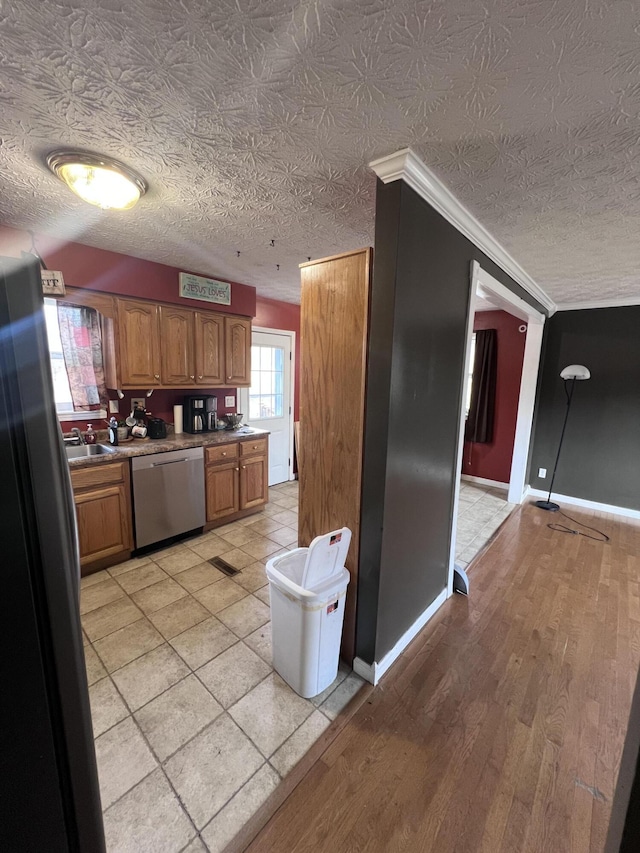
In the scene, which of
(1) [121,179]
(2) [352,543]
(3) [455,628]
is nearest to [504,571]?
(3) [455,628]

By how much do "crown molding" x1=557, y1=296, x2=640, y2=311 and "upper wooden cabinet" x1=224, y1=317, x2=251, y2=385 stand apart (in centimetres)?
371

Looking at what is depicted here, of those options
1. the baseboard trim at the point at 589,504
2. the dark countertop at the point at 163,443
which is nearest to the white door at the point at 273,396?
the dark countertop at the point at 163,443

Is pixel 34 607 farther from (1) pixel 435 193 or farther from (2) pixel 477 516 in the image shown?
(2) pixel 477 516

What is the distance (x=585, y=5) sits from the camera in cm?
80

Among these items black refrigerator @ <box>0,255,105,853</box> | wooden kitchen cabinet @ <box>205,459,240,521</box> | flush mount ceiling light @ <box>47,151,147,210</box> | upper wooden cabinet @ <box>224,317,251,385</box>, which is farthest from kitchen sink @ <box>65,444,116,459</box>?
black refrigerator @ <box>0,255,105,853</box>

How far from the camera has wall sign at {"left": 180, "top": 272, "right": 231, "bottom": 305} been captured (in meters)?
3.19

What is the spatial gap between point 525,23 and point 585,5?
12 cm

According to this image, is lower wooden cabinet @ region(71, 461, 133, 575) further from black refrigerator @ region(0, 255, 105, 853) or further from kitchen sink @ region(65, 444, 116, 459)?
black refrigerator @ region(0, 255, 105, 853)

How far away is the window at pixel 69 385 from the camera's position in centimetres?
275

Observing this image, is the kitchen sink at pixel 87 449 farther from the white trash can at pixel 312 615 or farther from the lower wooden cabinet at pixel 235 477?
the white trash can at pixel 312 615

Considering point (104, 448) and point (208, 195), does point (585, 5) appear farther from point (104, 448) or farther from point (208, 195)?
point (104, 448)

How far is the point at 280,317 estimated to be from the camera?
4.62 metres

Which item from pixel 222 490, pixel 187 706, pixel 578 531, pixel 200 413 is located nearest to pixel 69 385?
pixel 200 413

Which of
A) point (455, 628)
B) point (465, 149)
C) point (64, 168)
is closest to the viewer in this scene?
point (465, 149)
